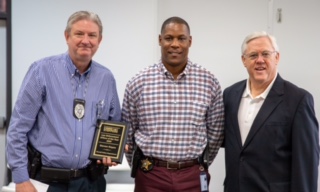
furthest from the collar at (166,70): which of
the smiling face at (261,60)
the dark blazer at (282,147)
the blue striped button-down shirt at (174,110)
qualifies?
the dark blazer at (282,147)

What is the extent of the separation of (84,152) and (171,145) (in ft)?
1.59

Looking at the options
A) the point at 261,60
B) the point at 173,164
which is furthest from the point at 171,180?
the point at 261,60

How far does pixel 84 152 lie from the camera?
186 cm

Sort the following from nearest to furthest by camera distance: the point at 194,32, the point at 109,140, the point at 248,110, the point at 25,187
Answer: the point at 25,187 < the point at 109,140 < the point at 248,110 < the point at 194,32

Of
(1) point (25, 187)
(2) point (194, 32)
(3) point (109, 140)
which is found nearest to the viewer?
(1) point (25, 187)

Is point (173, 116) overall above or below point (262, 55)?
below

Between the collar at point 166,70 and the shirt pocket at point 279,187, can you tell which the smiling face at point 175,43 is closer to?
the collar at point 166,70

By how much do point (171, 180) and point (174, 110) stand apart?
391 mm

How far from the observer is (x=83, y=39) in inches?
72.9

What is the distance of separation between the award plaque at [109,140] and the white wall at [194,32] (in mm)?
1204

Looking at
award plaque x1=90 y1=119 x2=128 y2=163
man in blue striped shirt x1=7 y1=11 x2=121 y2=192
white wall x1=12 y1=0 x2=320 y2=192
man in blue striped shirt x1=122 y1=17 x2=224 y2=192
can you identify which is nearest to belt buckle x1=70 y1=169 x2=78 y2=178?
man in blue striped shirt x1=7 y1=11 x2=121 y2=192

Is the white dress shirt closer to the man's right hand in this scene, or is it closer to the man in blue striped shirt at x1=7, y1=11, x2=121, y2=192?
the man in blue striped shirt at x1=7, y1=11, x2=121, y2=192

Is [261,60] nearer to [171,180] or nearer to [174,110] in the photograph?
[174,110]

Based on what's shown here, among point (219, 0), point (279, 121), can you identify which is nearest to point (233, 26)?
point (219, 0)
